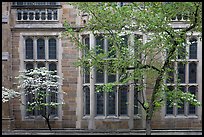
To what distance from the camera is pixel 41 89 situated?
12.5 m

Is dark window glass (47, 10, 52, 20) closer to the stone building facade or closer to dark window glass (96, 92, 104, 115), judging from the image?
the stone building facade

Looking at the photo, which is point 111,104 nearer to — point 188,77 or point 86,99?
point 86,99

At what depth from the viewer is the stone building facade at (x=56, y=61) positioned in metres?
12.8

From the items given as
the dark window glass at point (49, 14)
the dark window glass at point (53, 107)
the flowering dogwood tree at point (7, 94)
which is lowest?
the dark window glass at point (53, 107)

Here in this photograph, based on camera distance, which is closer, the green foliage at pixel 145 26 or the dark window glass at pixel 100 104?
the green foliage at pixel 145 26

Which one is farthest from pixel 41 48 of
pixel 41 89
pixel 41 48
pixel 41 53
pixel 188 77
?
pixel 188 77

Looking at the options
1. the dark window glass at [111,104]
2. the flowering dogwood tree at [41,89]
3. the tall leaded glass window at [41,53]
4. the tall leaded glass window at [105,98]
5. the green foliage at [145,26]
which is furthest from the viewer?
the tall leaded glass window at [41,53]

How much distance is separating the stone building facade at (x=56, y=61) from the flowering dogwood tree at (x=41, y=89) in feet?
1.10

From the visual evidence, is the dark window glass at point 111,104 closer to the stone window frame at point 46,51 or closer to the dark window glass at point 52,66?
the stone window frame at point 46,51

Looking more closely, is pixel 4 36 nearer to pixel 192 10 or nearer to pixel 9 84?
pixel 9 84

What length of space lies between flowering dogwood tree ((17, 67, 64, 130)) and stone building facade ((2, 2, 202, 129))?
1.10ft

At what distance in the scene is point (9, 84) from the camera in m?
12.6

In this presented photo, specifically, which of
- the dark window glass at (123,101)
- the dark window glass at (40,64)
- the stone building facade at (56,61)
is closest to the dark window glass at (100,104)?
the stone building facade at (56,61)

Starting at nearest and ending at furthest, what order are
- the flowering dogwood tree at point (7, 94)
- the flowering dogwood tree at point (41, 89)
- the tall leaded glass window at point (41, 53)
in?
the flowering dogwood tree at point (7, 94), the flowering dogwood tree at point (41, 89), the tall leaded glass window at point (41, 53)
